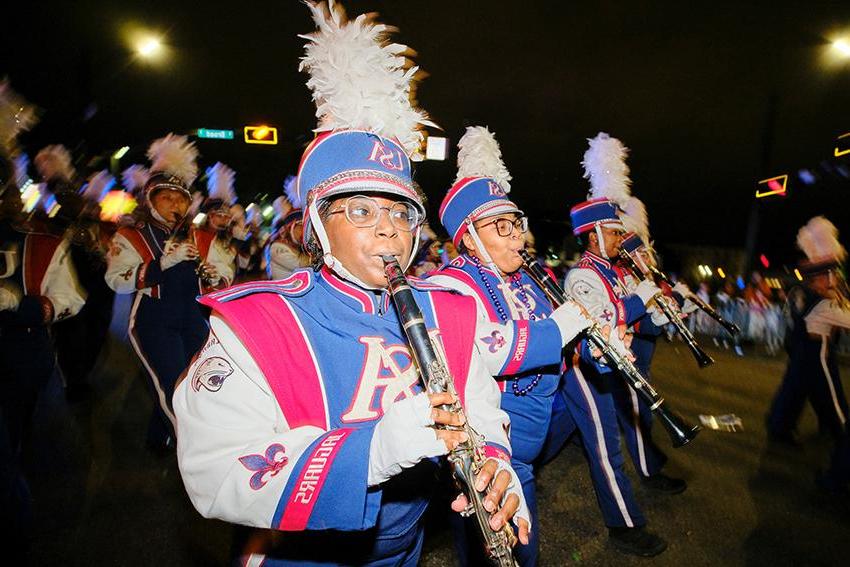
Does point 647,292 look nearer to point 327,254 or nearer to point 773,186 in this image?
point 327,254

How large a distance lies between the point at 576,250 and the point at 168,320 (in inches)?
1085

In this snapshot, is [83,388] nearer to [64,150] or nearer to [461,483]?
[64,150]

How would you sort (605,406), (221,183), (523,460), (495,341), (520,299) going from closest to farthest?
(495,341)
(523,460)
(520,299)
(605,406)
(221,183)

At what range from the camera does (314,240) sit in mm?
2127

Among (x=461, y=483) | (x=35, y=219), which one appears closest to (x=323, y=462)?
(x=461, y=483)

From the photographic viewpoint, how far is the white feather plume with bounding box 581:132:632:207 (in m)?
6.21

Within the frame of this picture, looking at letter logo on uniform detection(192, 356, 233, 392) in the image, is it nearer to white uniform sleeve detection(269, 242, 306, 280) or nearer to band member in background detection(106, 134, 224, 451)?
band member in background detection(106, 134, 224, 451)

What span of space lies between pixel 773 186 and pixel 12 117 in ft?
58.2

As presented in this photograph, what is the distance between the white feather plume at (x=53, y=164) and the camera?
5555 mm

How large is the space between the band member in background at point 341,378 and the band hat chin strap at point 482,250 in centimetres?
138

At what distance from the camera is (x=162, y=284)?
474 centimetres

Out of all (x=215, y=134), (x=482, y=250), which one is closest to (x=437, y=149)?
(x=482, y=250)

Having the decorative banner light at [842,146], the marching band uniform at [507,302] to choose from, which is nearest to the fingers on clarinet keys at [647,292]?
the marching band uniform at [507,302]

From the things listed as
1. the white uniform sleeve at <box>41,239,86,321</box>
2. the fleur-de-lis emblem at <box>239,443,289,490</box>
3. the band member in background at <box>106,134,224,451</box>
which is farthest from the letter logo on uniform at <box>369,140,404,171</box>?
the band member in background at <box>106,134,224,451</box>
